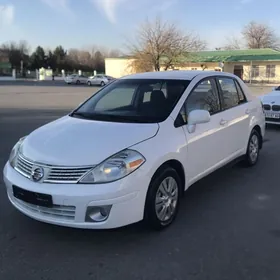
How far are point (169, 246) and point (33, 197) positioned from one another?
1334 mm

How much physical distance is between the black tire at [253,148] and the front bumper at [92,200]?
3009 mm

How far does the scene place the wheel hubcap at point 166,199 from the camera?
3.56m

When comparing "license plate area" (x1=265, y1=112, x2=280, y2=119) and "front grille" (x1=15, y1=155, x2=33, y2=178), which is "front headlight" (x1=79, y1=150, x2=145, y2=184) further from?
"license plate area" (x1=265, y1=112, x2=280, y2=119)

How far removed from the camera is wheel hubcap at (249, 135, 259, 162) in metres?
5.88

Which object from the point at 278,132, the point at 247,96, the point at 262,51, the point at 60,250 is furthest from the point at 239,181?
the point at 262,51

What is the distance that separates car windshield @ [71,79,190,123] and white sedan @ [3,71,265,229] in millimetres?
13

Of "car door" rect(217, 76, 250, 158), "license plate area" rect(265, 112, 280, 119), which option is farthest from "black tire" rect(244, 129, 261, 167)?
"license plate area" rect(265, 112, 280, 119)

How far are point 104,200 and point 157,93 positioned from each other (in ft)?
5.89

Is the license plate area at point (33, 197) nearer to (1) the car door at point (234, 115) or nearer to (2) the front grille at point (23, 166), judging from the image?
(2) the front grille at point (23, 166)

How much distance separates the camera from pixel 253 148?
5988 mm

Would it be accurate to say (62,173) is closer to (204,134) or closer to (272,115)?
(204,134)

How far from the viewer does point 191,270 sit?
9.54 feet

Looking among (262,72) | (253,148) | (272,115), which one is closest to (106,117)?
(253,148)

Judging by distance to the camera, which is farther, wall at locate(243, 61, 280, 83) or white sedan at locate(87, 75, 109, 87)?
wall at locate(243, 61, 280, 83)
